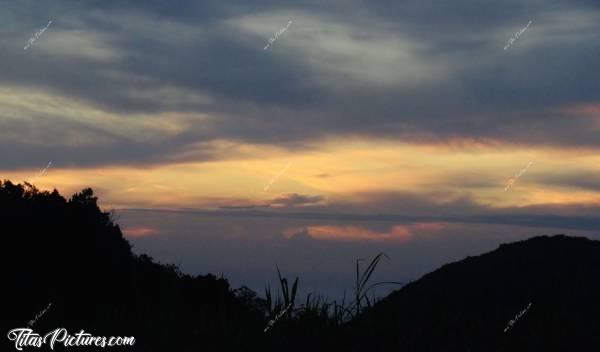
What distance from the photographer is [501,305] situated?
1484cm

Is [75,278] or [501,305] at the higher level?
[75,278]

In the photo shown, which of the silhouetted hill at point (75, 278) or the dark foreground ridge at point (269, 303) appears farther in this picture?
the silhouetted hill at point (75, 278)

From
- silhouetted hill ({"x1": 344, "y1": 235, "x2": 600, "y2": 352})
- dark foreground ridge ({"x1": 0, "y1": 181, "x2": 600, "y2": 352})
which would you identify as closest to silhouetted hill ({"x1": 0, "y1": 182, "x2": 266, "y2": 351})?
Result: dark foreground ridge ({"x1": 0, "y1": 181, "x2": 600, "y2": 352})

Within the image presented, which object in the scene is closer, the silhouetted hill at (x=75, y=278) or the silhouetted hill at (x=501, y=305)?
the silhouetted hill at (x=501, y=305)

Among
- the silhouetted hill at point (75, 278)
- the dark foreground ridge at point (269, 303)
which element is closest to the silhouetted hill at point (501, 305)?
the dark foreground ridge at point (269, 303)

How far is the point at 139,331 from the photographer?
13.2 metres

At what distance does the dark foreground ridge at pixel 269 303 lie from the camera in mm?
12781

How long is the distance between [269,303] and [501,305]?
3.93 metres

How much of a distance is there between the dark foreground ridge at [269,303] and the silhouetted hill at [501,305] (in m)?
0.02

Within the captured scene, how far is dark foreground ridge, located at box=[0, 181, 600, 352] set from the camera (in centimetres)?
1278

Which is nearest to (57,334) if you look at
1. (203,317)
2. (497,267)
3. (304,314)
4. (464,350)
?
(203,317)

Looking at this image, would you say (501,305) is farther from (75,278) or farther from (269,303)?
(75,278)

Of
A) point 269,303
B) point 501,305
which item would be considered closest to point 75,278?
point 269,303

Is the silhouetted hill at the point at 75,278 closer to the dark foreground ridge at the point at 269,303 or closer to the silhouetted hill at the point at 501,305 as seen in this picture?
the dark foreground ridge at the point at 269,303
